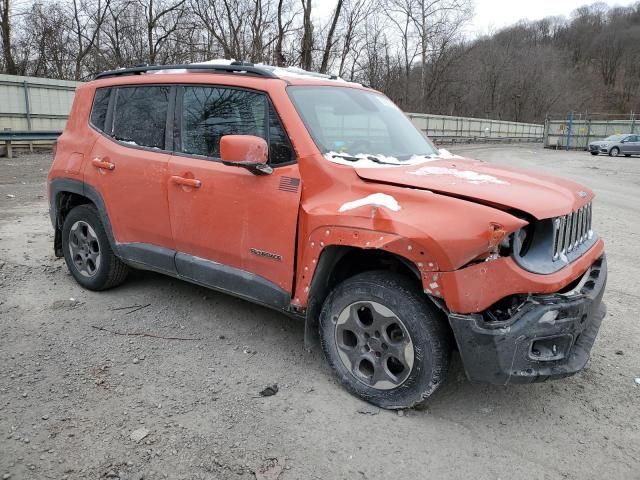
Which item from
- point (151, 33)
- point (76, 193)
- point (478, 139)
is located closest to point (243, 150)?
point (76, 193)

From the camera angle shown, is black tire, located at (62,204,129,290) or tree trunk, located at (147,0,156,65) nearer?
black tire, located at (62,204,129,290)

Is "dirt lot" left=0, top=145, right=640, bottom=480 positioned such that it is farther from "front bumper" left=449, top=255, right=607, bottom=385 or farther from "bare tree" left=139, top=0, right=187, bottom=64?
"bare tree" left=139, top=0, right=187, bottom=64

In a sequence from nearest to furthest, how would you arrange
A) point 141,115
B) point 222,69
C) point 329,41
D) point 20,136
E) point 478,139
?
point 222,69 → point 141,115 → point 20,136 → point 329,41 → point 478,139

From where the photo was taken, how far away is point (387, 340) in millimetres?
2932

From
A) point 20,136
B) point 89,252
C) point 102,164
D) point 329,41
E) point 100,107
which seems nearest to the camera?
point 102,164

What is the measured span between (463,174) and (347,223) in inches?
32.2

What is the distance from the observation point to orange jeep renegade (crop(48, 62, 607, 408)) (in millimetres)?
2623

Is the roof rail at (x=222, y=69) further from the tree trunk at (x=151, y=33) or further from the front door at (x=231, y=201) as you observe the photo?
the tree trunk at (x=151, y=33)

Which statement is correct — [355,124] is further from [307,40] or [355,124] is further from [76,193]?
[307,40]

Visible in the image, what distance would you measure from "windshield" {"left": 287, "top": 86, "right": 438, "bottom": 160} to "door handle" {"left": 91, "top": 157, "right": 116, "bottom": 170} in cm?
171

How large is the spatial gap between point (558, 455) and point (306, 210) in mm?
1853

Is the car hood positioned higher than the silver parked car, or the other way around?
the car hood

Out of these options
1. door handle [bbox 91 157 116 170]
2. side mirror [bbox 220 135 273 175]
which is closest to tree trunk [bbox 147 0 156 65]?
door handle [bbox 91 157 116 170]

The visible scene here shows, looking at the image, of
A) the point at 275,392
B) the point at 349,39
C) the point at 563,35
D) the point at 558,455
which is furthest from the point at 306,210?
the point at 563,35
